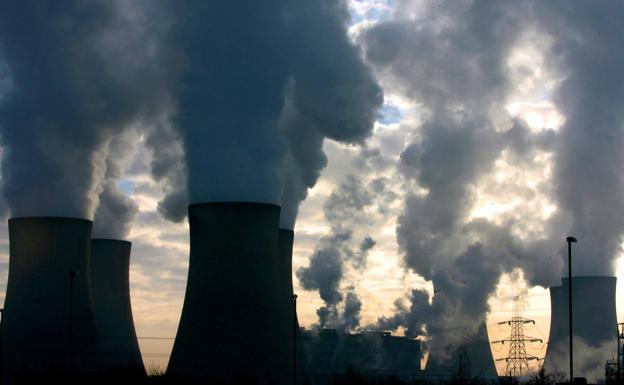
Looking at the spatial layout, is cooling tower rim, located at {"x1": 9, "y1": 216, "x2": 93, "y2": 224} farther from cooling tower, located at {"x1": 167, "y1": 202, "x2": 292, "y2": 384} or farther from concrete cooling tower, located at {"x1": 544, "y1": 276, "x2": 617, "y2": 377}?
concrete cooling tower, located at {"x1": 544, "y1": 276, "x2": 617, "y2": 377}

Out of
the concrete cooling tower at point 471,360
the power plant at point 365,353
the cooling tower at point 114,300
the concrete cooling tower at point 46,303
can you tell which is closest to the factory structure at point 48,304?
the concrete cooling tower at point 46,303

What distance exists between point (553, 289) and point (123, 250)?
23.0 m

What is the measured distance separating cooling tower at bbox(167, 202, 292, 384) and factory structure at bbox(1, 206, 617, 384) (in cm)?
3

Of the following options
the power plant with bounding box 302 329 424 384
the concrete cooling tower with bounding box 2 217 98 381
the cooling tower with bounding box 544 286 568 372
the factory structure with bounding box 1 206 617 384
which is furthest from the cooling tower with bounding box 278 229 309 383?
the cooling tower with bounding box 544 286 568 372

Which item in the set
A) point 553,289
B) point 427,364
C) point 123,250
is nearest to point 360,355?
point 427,364

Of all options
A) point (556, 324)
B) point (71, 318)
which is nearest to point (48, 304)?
point (71, 318)

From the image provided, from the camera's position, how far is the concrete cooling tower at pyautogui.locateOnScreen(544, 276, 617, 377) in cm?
4500

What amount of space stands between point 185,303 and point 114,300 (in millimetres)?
10118

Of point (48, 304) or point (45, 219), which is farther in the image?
point (45, 219)

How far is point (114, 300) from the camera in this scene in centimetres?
3950

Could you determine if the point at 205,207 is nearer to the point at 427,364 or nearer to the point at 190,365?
the point at 190,365

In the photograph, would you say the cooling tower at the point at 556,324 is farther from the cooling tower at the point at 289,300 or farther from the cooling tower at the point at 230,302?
the cooling tower at the point at 230,302

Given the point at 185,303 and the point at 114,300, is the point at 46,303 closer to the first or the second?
the point at 185,303

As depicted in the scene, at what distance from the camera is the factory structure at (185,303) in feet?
97.2
